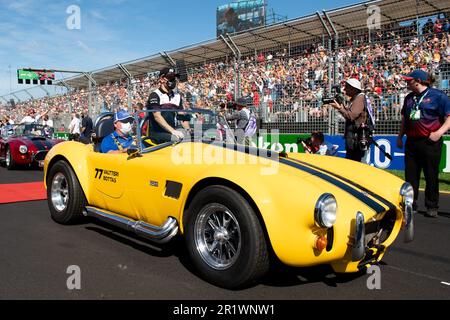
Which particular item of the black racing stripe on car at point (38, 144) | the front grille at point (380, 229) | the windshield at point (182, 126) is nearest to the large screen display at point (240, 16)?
the black racing stripe on car at point (38, 144)

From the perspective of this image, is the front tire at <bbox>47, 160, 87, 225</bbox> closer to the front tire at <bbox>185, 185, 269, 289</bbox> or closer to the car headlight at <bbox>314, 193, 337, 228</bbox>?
the front tire at <bbox>185, 185, 269, 289</bbox>

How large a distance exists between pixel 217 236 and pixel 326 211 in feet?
2.64

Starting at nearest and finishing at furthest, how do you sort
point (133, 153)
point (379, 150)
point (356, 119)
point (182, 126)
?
point (133, 153)
point (182, 126)
point (356, 119)
point (379, 150)

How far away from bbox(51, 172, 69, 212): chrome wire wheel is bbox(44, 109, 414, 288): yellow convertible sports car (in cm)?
67

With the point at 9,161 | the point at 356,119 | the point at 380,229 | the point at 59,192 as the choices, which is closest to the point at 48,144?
the point at 9,161

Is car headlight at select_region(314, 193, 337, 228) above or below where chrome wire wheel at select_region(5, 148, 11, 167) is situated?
above

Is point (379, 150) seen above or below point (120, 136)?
below

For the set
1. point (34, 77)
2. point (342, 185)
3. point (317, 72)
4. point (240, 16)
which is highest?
point (240, 16)

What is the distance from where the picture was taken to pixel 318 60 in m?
10.7

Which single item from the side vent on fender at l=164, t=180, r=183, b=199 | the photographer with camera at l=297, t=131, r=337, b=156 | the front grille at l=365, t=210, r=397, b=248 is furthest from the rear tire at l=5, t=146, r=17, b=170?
the front grille at l=365, t=210, r=397, b=248

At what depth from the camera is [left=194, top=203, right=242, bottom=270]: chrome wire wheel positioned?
2.86 metres

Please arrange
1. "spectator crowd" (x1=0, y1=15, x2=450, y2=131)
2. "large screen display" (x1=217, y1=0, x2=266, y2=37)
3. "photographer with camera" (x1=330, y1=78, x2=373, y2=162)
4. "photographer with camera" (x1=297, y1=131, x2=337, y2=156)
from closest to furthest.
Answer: "photographer with camera" (x1=330, y1=78, x2=373, y2=162)
"photographer with camera" (x1=297, y1=131, x2=337, y2=156)
"spectator crowd" (x1=0, y1=15, x2=450, y2=131)
"large screen display" (x1=217, y1=0, x2=266, y2=37)

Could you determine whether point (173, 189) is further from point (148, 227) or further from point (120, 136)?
point (120, 136)
